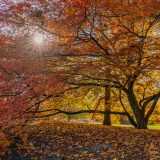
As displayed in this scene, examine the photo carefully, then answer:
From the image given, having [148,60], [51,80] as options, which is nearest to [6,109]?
[51,80]

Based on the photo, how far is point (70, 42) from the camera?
426 inches

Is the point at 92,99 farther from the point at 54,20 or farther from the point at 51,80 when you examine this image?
the point at 54,20

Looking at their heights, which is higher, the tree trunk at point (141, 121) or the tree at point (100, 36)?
the tree at point (100, 36)

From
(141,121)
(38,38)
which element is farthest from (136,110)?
(38,38)

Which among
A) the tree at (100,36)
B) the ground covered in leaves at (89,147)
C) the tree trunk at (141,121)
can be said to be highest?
the tree at (100,36)

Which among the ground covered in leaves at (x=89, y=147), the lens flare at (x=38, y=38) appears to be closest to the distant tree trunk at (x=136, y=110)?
the ground covered in leaves at (x=89, y=147)

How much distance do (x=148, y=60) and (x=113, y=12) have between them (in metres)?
5.37

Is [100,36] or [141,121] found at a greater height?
[100,36]

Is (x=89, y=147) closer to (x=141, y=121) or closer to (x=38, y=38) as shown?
(x=38, y=38)

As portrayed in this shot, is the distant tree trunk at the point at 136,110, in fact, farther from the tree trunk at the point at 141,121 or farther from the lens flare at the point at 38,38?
the lens flare at the point at 38,38

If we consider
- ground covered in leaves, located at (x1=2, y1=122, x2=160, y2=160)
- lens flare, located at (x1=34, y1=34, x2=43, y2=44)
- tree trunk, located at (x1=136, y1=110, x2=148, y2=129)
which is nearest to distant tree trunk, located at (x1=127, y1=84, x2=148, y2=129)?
tree trunk, located at (x1=136, y1=110, x2=148, y2=129)

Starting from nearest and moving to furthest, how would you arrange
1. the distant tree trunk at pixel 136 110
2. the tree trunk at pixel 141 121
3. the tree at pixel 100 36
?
the tree at pixel 100 36 < the distant tree trunk at pixel 136 110 < the tree trunk at pixel 141 121

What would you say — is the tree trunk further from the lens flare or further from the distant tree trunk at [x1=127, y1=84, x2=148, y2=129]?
the lens flare

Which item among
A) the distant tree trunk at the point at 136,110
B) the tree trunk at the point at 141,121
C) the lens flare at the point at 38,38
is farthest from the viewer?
the tree trunk at the point at 141,121
